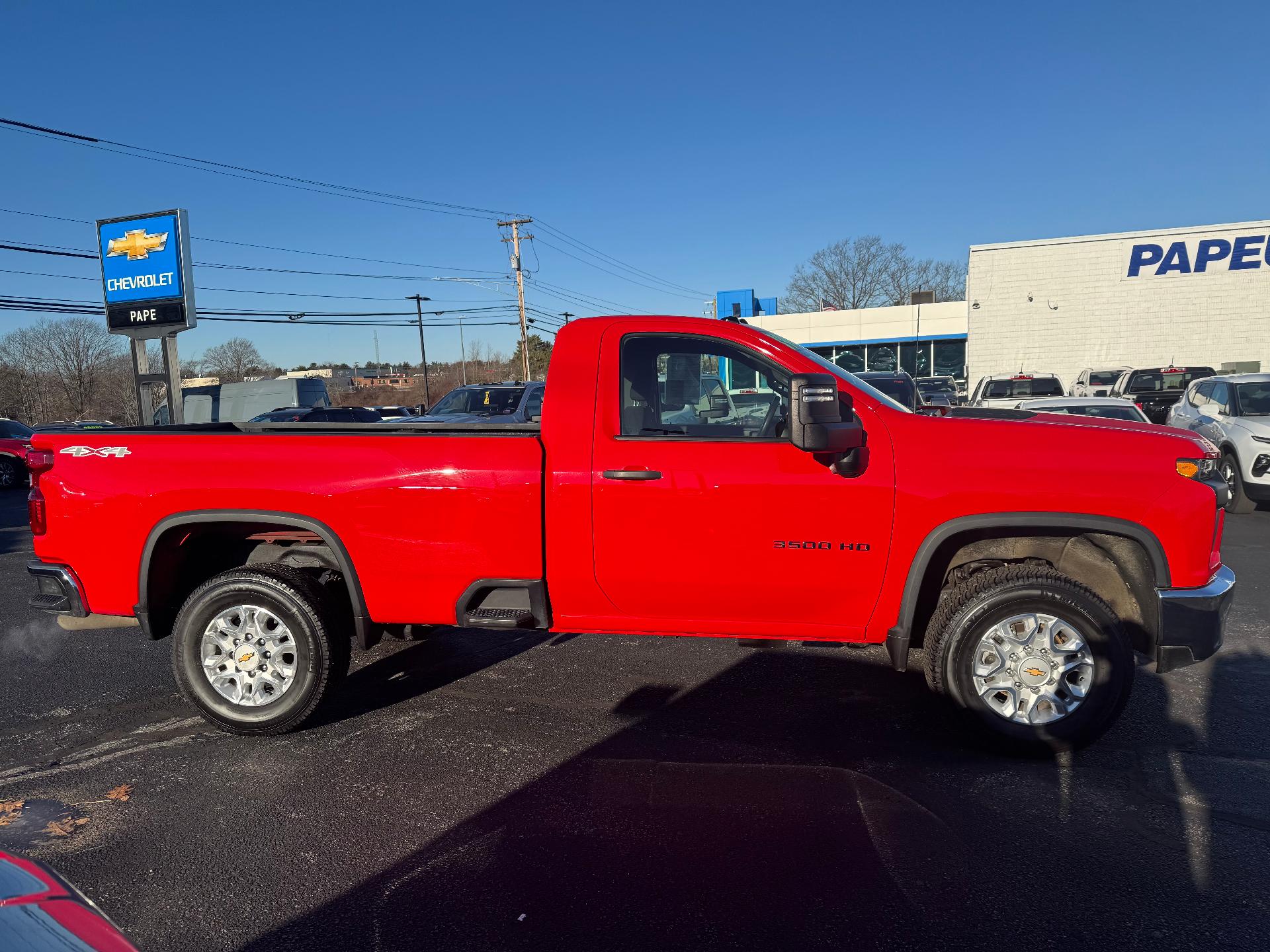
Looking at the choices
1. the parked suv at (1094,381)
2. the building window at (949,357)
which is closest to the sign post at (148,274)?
the parked suv at (1094,381)

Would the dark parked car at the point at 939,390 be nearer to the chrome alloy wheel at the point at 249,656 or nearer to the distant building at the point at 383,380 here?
the chrome alloy wheel at the point at 249,656

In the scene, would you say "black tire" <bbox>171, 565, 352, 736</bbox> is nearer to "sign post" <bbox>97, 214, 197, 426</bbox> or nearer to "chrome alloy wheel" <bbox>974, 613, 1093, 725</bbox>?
"chrome alloy wheel" <bbox>974, 613, 1093, 725</bbox>

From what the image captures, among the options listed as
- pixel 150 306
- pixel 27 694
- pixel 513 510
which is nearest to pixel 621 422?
pixel 513 510

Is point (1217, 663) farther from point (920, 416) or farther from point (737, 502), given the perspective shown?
point (737, 502)

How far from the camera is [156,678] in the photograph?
518cm

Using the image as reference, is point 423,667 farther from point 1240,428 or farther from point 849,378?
point 1240,428

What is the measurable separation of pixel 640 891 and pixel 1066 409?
8997mm

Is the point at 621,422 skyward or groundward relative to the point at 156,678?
skyward

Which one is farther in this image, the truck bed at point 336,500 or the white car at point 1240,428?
the white car at point 1240,428

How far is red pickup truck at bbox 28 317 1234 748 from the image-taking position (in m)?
3.67

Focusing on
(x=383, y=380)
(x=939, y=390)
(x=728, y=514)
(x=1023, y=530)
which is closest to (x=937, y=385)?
(x=939, y=390)

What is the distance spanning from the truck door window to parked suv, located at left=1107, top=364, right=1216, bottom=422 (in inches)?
645

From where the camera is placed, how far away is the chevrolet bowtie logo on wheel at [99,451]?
4.21m

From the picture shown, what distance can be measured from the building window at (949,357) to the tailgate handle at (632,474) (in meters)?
41.6
